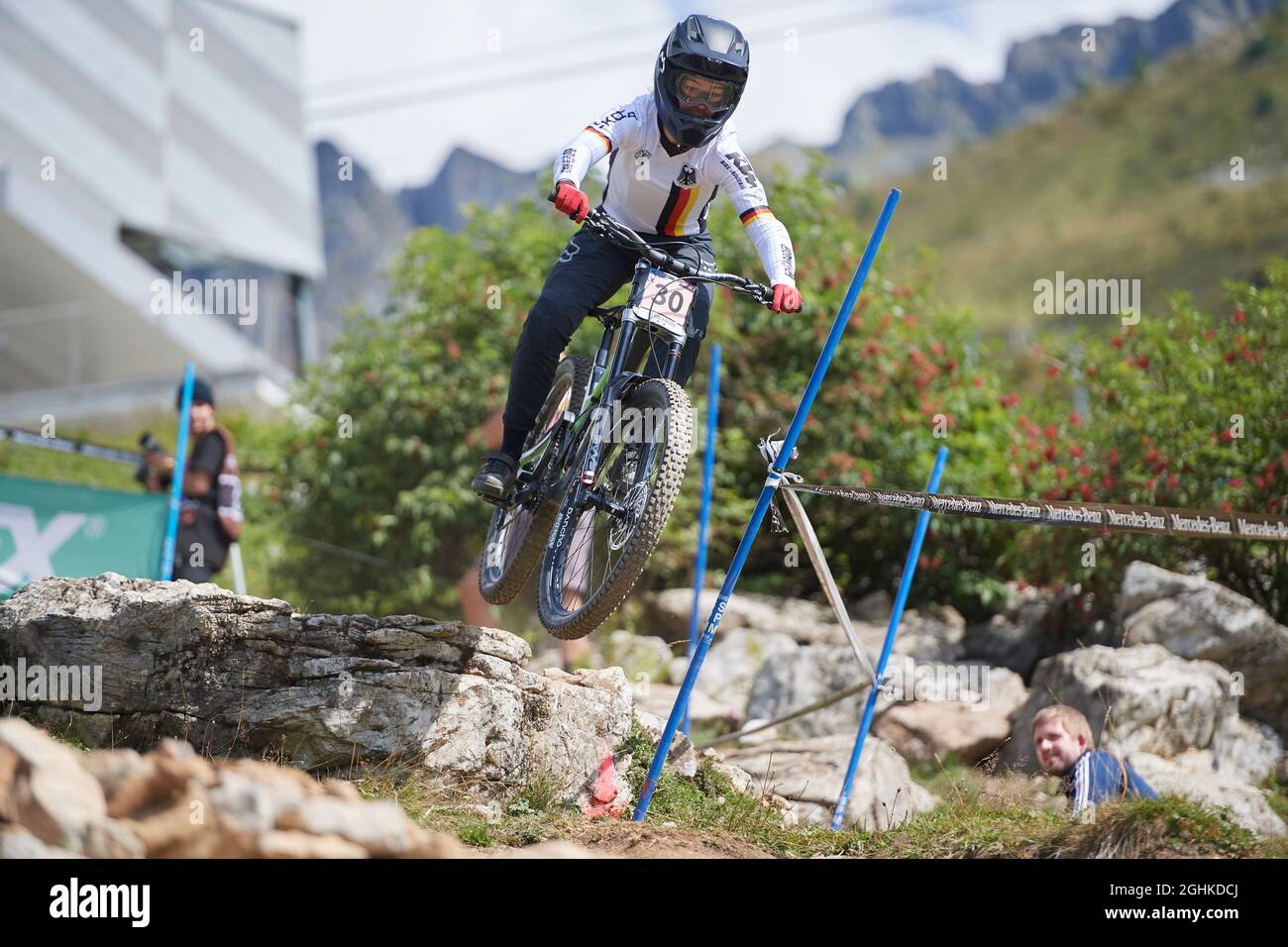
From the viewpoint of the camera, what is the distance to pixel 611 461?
5562 mm

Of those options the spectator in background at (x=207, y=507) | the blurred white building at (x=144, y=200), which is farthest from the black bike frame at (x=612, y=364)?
the blurred white building at (x=144, y=200)

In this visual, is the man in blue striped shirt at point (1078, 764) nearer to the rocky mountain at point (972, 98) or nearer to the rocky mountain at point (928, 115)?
the rocky mountain at point (928, 115)

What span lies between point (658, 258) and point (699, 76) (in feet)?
2.41

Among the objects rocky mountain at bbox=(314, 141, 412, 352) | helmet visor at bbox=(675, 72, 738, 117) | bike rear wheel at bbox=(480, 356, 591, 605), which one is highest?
rocky mountain at bbox=(314, 141, 412, 352)

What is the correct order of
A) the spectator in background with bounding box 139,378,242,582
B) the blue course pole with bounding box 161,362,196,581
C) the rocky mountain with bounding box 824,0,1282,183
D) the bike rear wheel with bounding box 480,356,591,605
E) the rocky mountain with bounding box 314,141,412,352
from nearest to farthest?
the bike rear wheel with bounding box 480,356,591,605 < the blue course pole with bounding box 161,362,196,581 < the spectator in background with bounding box 139,378,242,582 < the rocky mountain with bounding box 314,141,412,352 < the rocky mountain with bounding box 824,0,1282,183

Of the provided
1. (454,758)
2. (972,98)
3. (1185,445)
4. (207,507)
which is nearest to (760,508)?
(454,758)

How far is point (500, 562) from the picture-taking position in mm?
6340

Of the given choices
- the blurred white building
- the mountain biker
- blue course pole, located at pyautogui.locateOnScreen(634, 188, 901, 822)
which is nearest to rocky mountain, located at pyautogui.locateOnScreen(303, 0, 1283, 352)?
the blurred white building

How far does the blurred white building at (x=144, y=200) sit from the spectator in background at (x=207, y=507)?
481 inches

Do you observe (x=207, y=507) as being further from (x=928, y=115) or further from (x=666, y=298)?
(x=928, y=115)

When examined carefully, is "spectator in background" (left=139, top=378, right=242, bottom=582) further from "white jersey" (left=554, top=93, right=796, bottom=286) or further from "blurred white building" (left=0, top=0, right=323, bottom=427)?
"blurred white building" (left=0, top=0, right=323, bottom=427)

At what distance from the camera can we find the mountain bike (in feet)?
16.6
